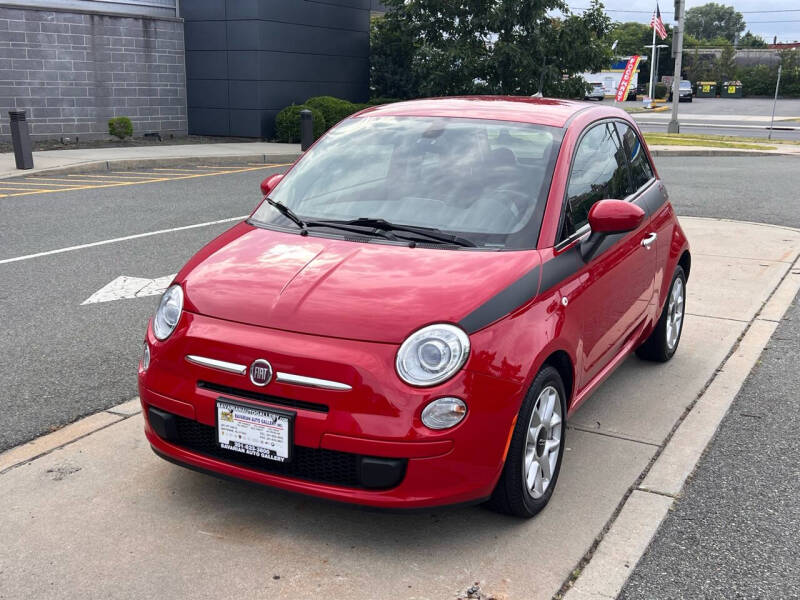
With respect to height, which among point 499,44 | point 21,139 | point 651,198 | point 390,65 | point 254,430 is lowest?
point 254,430

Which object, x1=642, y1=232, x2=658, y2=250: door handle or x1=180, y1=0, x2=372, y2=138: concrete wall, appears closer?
x1=642, y1=232, x2=658, y2=250: door handle

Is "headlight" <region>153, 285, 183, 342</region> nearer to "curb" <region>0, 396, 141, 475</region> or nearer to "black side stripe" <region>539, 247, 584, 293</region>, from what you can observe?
"curb" <region>0, 396, 141, 475</region>

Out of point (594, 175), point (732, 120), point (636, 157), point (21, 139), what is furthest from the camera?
point (732, 120)

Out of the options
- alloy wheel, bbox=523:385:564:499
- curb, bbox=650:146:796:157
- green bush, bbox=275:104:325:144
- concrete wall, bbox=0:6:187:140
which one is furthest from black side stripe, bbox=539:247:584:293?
concrete wall, bbox=0:6:187:140

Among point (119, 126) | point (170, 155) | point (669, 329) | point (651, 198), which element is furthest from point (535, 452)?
point (119, 126)

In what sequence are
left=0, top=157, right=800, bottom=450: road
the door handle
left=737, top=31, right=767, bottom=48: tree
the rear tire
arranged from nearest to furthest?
the door handle < left=0, top=157, right=800, bottom=450: road < the rear tire < left=737, top=31, right=767, bottom=48: tree

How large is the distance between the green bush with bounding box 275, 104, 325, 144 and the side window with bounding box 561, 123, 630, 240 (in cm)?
1706

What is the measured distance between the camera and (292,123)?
21.7m

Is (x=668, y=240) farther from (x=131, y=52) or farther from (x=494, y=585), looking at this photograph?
(x=131, y=52)

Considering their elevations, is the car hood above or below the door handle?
above

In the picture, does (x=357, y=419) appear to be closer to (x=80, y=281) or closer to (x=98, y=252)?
(x=80, y=281)

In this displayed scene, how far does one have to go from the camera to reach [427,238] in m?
3.84

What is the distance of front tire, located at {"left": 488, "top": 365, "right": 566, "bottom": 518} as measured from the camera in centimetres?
338

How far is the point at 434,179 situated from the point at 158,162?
552 inches
